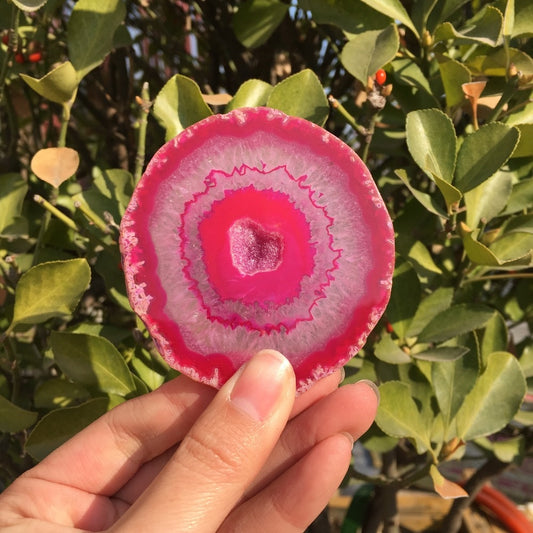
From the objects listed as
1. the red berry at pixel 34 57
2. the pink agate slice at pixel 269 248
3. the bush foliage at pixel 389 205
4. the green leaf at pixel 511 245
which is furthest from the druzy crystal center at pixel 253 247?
the red berry at pixel 34 57

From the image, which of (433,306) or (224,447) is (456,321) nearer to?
(433,306)

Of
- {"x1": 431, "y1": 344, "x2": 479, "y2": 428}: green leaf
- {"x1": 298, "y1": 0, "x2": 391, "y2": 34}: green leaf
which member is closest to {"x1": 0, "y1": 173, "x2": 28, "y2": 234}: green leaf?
{"x1": 298, "y1": 0, "x2": 391, "y2": 34}: green leaf

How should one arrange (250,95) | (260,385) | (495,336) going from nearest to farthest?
1. (260,385)
2. (250,95)
3. (495,336)

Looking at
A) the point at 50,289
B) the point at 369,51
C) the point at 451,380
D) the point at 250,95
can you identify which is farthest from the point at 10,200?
the point at 451,380

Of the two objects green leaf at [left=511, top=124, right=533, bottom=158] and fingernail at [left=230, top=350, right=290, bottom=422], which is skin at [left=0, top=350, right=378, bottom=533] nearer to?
fingernail at [left=230, top=350, right=290, bottom=422]

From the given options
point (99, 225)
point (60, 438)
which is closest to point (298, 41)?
point (99, 225)

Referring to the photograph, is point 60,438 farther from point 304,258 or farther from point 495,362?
point 495,362

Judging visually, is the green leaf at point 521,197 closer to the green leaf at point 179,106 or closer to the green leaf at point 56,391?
the green leaf at point 179,106
